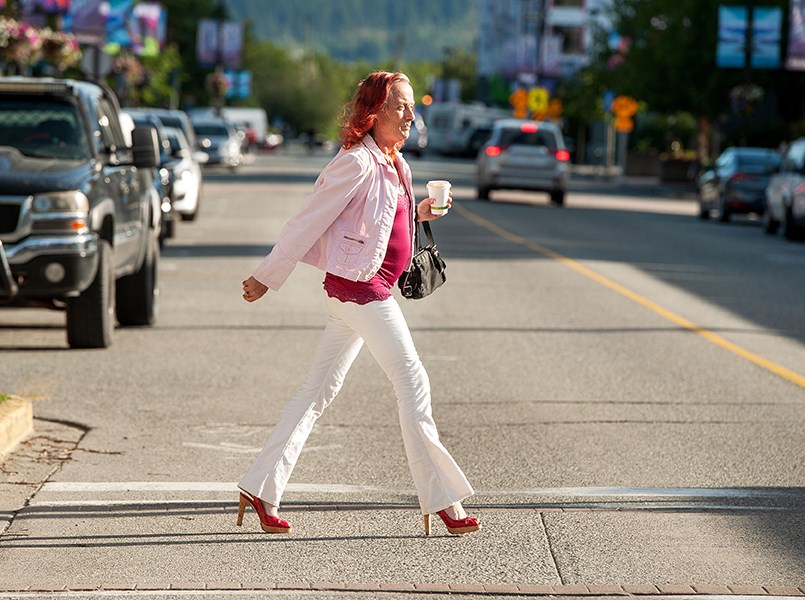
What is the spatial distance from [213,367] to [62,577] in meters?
5.75

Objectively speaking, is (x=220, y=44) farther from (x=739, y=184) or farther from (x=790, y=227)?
(x=790, y=227)

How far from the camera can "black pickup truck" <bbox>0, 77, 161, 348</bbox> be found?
11.9 m

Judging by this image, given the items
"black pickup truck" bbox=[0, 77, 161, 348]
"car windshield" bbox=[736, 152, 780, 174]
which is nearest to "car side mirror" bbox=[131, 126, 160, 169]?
"black pickup truck" bbox=[0, 77, 161, 348]

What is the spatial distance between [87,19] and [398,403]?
3712 centimetres

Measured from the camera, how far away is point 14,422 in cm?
864

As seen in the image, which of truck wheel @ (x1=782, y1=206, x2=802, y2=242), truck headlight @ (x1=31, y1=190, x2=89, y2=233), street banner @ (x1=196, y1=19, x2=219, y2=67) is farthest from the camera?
street banner @ (x1=196, y1=19, x2=219, y2=67)

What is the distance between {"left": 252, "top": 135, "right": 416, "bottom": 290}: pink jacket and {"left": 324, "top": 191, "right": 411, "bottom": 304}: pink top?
0.22ft

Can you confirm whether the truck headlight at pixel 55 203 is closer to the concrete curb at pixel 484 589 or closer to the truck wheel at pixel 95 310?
the truck wheel at pixel 95 310

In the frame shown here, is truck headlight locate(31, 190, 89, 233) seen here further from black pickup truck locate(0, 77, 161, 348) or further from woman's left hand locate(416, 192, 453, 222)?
woman's left hand locate(416, 192, 453, 222)

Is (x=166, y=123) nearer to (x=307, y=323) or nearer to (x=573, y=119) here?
(x=307, y=323)

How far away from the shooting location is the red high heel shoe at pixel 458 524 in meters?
6.52

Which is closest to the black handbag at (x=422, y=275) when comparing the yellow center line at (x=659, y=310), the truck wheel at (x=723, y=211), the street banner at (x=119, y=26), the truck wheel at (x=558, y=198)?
the yellow center line at (x=659, y=310)

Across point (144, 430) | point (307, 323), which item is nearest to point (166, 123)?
point (307, 323)

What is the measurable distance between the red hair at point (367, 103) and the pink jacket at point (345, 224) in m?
0.08
